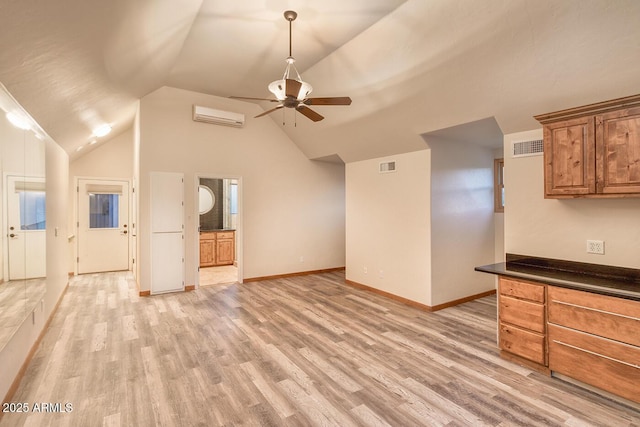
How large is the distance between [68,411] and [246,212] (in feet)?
14.2

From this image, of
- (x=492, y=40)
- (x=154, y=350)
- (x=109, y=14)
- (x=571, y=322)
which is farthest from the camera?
(x=154, y=350)

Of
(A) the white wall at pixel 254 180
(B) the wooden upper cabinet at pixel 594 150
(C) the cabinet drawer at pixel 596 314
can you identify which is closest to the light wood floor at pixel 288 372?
(C) the cabinet drawer at pixel 596 314

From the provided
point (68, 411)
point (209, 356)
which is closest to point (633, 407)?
point (209, 356)

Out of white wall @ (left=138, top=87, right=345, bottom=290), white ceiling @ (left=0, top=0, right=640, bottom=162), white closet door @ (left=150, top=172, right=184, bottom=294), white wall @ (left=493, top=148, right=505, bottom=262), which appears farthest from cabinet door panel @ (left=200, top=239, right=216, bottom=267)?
white wall @ (left=493, top=148, right=505, bottom=262)

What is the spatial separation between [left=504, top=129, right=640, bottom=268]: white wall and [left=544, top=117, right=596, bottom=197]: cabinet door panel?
1.08ft

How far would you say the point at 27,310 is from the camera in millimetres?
2852

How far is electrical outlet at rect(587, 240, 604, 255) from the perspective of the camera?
9.51ft

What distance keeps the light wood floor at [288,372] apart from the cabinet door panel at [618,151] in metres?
1.75

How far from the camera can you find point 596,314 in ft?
8.11

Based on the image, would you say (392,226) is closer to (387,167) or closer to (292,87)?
(387,167)

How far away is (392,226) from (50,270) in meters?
5.05

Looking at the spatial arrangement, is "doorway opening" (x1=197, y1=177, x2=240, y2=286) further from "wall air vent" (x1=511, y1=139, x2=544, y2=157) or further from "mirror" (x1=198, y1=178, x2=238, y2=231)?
"wall air vent" (x1=511, y1=139, x2=544, y2=157)

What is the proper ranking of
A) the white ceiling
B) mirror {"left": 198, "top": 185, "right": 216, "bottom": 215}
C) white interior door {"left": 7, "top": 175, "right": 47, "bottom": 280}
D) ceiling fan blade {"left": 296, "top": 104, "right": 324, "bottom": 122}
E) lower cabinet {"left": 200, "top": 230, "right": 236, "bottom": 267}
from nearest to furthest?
the white ceiling
white interior door {"left": 7, "top": 175, "right": 47, "bottom": 280}
ceiling fan blade {"left": 296, "top": 104, "right": 324, "bottom": 122}
lower cabinet {"left": 200, "top": 230, "right": 236, "bottom": 267}
mirror {"left": 198, "top": 185, "right": 216, "bottom": 215}

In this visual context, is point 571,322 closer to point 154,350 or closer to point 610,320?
point 610,320
